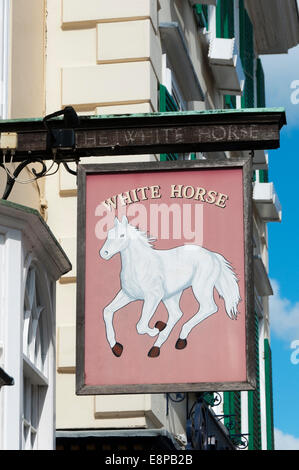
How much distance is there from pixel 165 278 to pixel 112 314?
0.42 meters

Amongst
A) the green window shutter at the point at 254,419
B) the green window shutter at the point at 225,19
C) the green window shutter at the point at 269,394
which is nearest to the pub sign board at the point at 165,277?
the green window shutter at the point at 225,19

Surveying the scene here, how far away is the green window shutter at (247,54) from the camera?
2278 cm

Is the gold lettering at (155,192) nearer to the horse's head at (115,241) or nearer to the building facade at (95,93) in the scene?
the horse's head at (115,241)

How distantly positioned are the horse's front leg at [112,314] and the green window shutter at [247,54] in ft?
44.5

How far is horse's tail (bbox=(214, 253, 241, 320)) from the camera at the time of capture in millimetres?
9047

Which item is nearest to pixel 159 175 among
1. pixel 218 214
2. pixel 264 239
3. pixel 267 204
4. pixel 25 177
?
pixel 218 214

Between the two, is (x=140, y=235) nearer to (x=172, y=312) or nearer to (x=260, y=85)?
(x=172, y=312)

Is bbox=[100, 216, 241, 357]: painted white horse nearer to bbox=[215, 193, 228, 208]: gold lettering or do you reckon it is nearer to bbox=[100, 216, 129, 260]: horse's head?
bbox=[100, 216, 129, 260]: horse's head

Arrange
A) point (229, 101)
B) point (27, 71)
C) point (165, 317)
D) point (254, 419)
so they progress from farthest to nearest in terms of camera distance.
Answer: point (229, 101), point (254, 419), point (27, 71), point (165, 317)

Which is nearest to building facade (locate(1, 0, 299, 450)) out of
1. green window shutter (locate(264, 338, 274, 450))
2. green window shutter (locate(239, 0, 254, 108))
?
green window shutter (locate(264, 338, 274, 450))

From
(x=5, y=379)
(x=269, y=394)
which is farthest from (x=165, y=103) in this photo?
(x=269, y=394)

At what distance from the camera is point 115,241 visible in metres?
9.19

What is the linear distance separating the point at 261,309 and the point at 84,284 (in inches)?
529

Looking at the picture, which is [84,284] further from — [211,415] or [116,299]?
[211,415]
